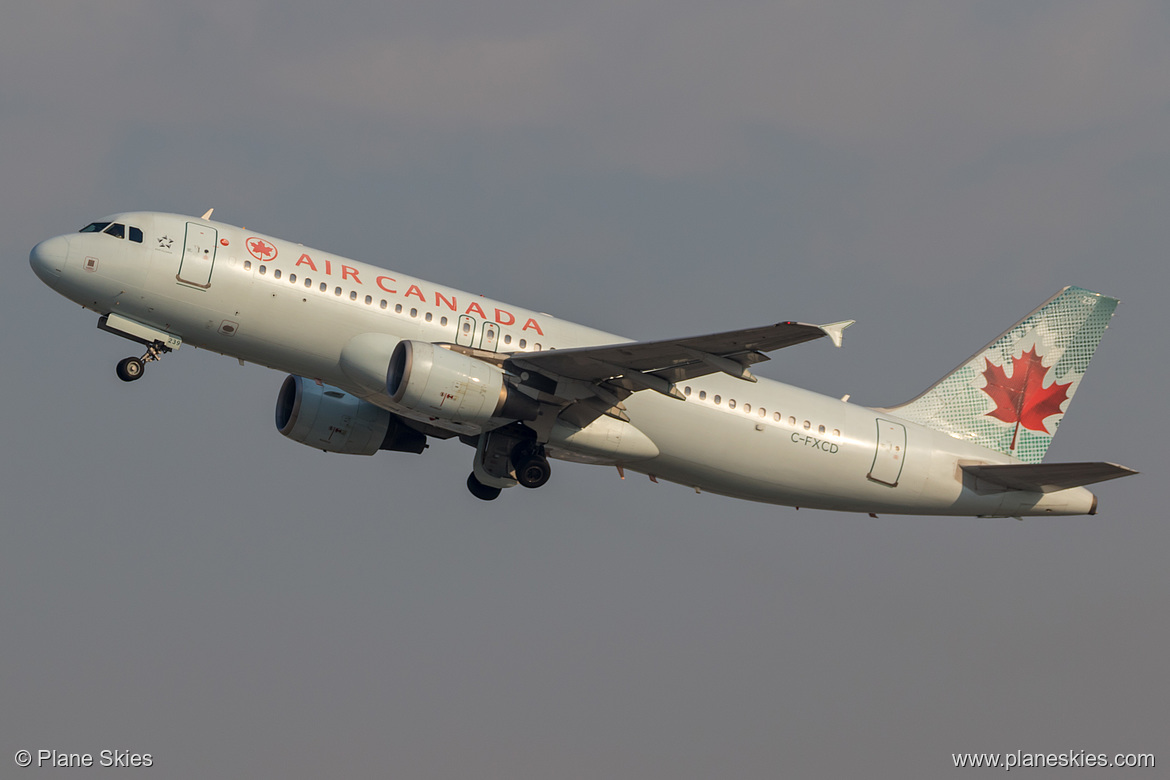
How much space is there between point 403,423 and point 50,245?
35.7ft

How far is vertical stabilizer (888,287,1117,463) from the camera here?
1518 inches

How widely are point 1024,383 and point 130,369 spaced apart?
26125mm

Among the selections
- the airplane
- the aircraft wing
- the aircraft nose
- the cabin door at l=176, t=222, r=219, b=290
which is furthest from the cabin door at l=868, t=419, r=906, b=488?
the aircraft nose

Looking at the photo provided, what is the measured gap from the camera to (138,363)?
31.9 metres

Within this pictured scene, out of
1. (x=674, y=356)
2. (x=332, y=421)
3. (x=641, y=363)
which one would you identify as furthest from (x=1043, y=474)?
(x=332, y=421)

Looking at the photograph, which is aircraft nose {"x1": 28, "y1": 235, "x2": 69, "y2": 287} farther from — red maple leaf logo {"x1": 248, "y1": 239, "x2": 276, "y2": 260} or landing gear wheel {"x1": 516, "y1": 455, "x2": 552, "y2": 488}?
landing gear wheel {"x1": 516, "y1": 455, "x2": 552, "y2": 488}

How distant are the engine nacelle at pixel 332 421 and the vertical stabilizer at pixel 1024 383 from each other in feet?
49.9

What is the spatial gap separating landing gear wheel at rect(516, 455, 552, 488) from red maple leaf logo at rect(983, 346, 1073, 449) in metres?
14.2

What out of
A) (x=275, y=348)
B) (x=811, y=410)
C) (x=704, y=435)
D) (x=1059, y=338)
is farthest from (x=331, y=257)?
(x=1059, y=338)

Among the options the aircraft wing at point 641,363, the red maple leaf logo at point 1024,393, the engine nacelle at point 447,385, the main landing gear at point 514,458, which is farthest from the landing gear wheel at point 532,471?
the red maple leaf logo at point 1024,393

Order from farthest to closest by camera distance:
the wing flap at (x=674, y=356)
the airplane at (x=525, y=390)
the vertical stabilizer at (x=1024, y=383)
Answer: the vertical stabilizer at (x=1024, y=383)
the airplane at (x=525, y=390)
the wing flap at (x=674, y=356)

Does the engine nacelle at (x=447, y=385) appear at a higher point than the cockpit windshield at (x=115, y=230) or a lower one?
lower

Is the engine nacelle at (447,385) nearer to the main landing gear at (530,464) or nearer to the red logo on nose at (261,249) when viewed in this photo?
the main landing gear at (530,464)

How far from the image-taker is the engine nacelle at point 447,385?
30.2 metres
